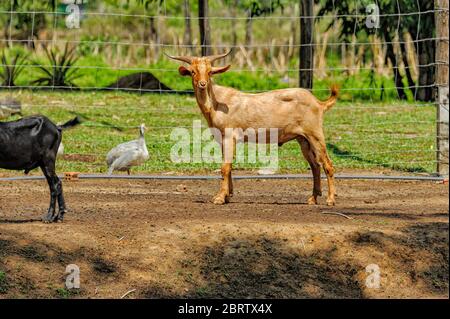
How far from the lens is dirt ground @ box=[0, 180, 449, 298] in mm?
9516

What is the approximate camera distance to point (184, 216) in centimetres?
1102

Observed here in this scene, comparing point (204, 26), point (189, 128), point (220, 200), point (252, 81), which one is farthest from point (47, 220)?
point (252, 81)

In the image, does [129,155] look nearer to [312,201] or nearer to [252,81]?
[312,201]

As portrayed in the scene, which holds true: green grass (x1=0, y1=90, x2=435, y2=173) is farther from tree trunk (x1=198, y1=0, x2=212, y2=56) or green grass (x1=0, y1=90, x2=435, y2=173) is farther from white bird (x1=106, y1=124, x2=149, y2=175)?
tree trunk (x1=198, y1=0, x2=212, y2=56)

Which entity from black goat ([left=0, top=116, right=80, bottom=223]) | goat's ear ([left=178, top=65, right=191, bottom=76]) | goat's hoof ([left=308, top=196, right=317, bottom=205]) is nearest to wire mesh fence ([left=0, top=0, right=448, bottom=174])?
goat's ear ([left=178, top=65, right=191, bottom=76])

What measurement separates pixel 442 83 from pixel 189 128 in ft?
14.7

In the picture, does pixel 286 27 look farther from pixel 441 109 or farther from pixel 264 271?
pixel 264 271

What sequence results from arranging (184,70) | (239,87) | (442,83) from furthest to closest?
1. (239,87)
2. (442,83)
3. (184,70)

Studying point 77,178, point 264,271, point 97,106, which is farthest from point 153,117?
point 264,271

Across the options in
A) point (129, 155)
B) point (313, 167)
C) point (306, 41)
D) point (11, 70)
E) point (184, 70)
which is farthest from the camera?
point (11, 70)

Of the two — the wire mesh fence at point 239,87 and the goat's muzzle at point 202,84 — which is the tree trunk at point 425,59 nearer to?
the wire mesh fence at point 239,87

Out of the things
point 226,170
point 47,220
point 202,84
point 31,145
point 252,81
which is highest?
point 252,81

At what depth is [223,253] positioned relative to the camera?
9969mm
